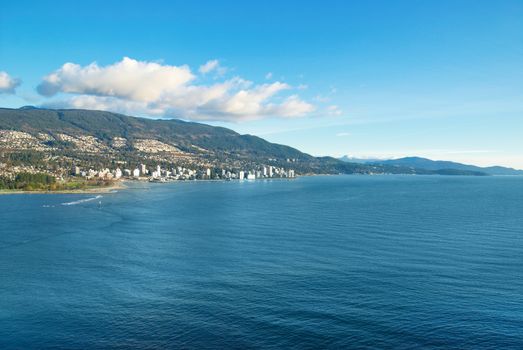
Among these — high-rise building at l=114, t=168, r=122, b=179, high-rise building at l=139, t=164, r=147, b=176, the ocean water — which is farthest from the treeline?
high-rise building at l=139, t=164, r=147, b=176

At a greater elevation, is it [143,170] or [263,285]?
[143,170]

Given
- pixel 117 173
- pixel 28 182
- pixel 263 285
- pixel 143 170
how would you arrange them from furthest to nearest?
pixel 143 170 → pixel 117 173 → pixel 28 182 → pixel 263 285

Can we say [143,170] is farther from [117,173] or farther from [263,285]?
[263,285]

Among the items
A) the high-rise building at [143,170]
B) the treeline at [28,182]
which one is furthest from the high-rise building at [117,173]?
the treeline at [28,182]

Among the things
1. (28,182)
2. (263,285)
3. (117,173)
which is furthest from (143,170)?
(263,285)

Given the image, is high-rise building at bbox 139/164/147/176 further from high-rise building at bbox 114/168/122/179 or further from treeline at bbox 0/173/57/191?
treeline at bbox 0/173/57/191

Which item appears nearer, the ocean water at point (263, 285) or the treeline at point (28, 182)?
the ocean water at point (263, 285)

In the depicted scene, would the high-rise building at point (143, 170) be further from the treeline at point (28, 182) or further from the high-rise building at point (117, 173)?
the treeline at point (28, 182)
